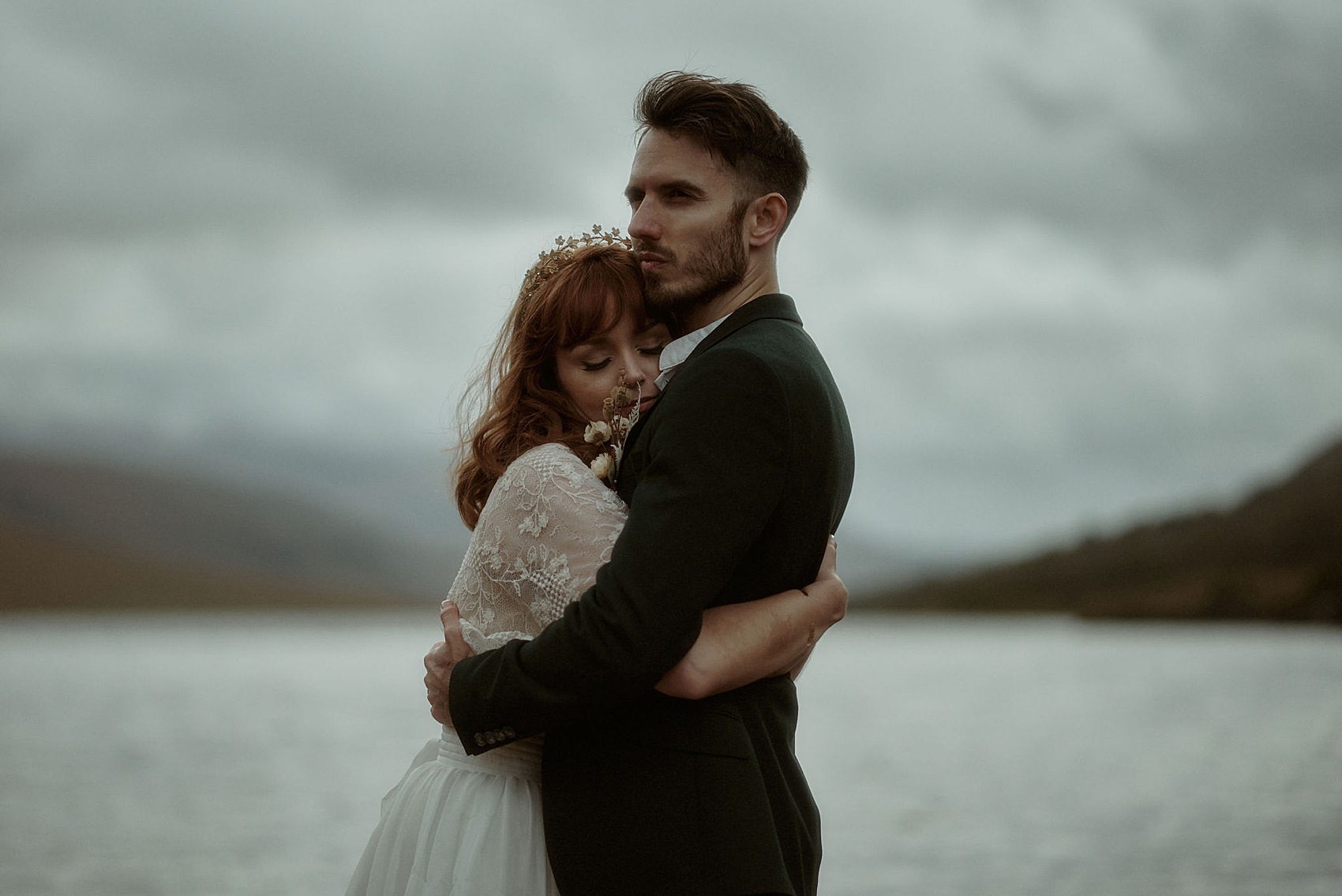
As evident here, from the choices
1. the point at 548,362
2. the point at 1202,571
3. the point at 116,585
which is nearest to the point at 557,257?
the point at 548,362

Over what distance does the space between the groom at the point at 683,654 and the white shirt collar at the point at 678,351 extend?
8 centimetres

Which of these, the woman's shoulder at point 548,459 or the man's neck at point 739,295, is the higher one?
the man's neck at point 739,295

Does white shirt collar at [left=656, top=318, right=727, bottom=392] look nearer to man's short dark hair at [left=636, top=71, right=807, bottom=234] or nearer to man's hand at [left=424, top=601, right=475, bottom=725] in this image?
man's short dark hair at [left=636, top=71, right=807, bottom=234]

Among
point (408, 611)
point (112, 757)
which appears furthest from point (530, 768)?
point (408, 611)

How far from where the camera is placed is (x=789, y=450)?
8.91ft

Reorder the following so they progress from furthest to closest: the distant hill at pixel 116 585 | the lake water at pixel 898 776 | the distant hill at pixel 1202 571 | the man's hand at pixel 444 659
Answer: the distant hill at pixel 116 585, the distant hill at pixel 1202 571, the lake water at pixel 898 776, the man's hand at pixel 444 659

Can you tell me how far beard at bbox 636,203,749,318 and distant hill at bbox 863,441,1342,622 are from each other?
87.5 m

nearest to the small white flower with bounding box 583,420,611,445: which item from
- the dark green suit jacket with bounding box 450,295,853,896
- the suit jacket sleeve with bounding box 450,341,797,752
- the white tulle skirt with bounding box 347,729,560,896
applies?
the dark green suit jacket with bounding box 450,295,853,896

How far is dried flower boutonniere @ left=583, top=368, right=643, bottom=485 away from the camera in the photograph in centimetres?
309

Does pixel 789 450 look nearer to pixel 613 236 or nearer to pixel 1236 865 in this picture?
pixel 613 236

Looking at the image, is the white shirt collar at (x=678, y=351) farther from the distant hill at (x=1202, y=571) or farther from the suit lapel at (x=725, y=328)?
the distant hill at (x=1202, y=571)

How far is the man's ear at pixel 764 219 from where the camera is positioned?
Result: 3238 millimetres

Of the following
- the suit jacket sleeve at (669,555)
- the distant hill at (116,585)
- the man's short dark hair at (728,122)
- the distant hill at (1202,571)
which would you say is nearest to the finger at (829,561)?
the suit jacket sleeve at (669,555)

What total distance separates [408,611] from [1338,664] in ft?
376
